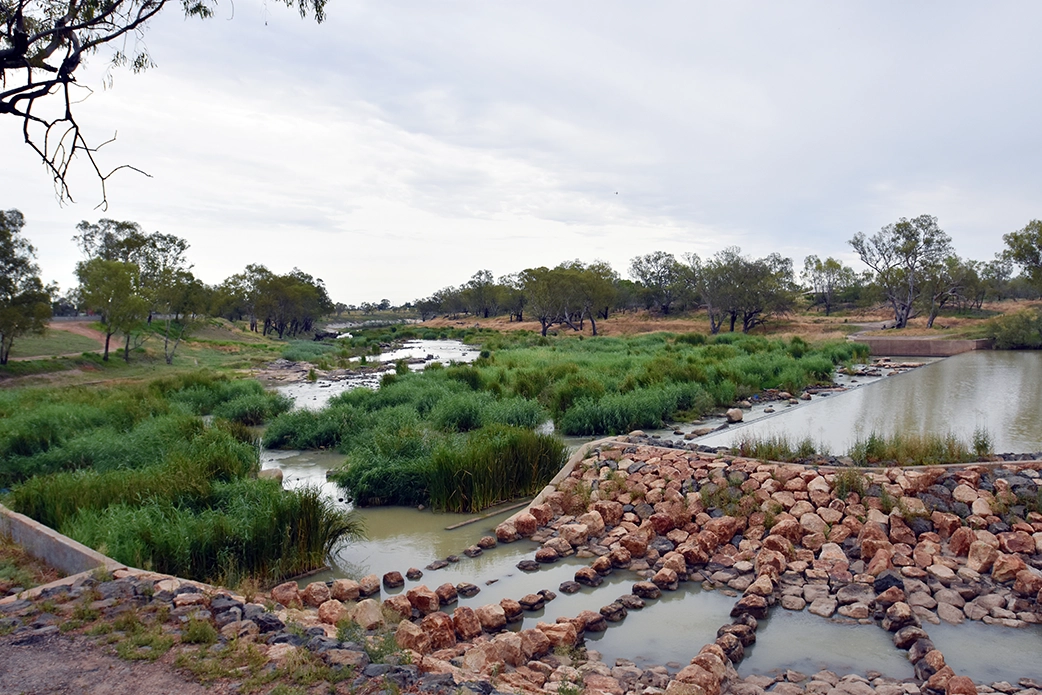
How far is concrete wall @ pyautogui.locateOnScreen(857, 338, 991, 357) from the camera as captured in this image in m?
39.3

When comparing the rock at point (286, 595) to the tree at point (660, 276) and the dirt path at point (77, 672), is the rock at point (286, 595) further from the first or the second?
the tree at point (660, 276)

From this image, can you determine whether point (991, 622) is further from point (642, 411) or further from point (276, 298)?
point (276, 298)

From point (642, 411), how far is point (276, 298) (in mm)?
58381

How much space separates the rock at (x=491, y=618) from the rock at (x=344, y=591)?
1.32m

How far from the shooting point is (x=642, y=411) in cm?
1595

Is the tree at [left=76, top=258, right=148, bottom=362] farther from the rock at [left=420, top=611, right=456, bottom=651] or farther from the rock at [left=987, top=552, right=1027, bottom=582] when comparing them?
the rock at [left=987, top=552, right=1027, bottom=582]

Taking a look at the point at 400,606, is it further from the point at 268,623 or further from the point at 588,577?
the point at 588,577

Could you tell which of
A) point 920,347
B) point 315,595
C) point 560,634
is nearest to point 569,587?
point 560,634

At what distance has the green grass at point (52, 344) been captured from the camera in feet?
115

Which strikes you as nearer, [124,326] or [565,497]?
[565,497]

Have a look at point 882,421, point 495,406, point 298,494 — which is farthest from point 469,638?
point 882,421

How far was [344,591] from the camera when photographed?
661cm

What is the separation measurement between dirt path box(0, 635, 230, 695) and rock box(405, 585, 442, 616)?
248 centimetres

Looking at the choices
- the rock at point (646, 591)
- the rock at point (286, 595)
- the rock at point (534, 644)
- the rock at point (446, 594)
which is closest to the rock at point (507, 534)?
the rock at point (446, 594)
